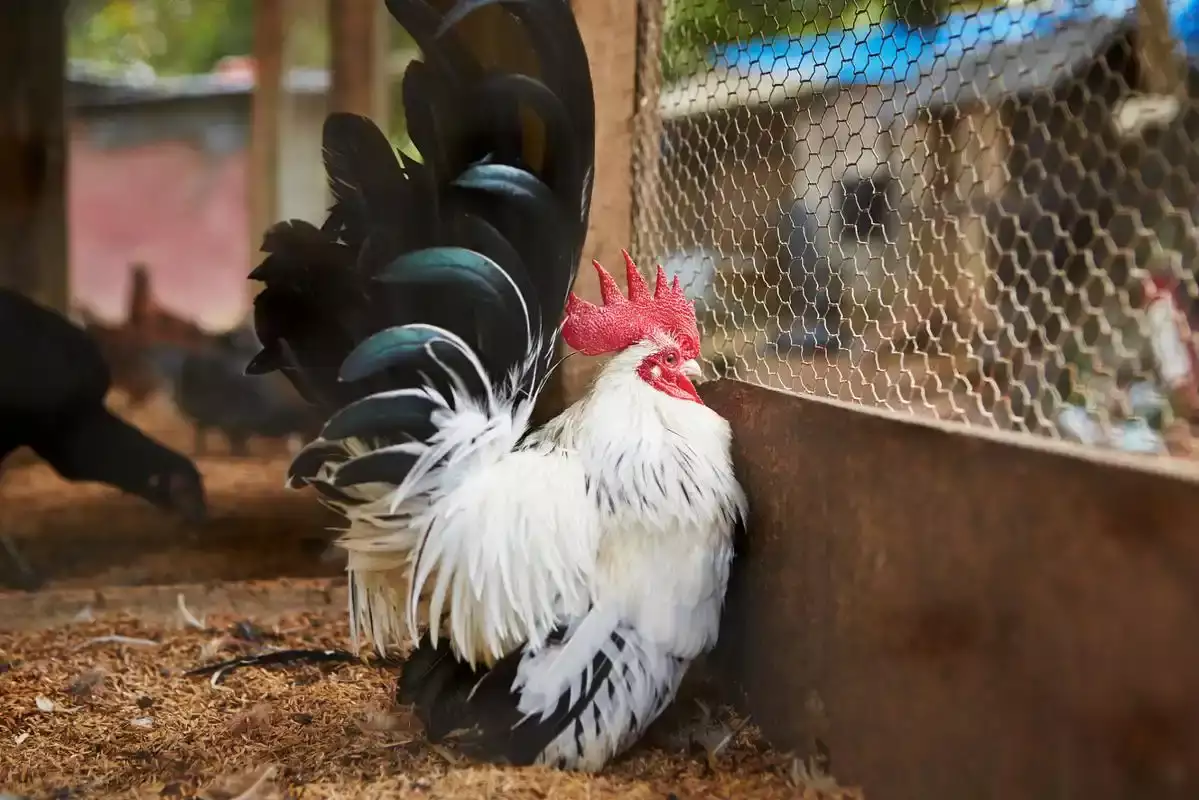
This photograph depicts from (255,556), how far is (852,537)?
192 centimetres

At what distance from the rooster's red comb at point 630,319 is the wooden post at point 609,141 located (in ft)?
1.10

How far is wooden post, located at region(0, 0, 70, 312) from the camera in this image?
9.89ft

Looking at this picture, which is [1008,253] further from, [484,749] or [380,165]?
[484,749]

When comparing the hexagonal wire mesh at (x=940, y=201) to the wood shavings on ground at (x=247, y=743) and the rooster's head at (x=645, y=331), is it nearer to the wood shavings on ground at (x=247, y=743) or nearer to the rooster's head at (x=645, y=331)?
the rooster's head at (x=645, y=331)

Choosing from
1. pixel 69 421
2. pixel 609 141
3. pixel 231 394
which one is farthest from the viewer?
pixel 231 394

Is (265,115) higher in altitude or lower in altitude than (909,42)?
higher

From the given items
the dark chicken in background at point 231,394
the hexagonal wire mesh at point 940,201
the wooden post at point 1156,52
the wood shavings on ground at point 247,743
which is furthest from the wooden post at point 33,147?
the wooden post at point 1156,52

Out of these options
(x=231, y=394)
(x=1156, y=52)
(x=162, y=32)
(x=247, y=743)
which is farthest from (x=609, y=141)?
(x=162, y=32)

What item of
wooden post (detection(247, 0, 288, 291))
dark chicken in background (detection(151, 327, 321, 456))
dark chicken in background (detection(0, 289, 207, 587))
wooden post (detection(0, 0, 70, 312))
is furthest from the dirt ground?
wooden post (detection(247, 0, 288, 291))

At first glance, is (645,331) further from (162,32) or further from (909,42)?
(162,32)

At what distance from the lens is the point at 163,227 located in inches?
155

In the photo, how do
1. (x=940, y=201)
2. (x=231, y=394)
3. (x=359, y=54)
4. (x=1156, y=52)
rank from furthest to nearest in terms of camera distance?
1. (x=231, y=394)
2. (x=359, y=54)
3. (x=940, y=201)
4. (x=1156, y=52)

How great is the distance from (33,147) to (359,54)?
3.80 ft

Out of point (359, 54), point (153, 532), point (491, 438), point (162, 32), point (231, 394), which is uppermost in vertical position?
point (162, 32)
